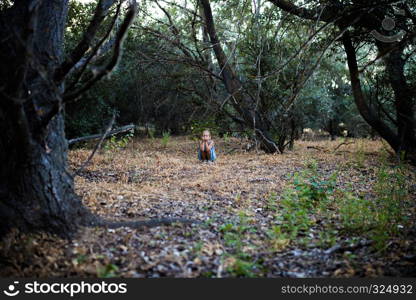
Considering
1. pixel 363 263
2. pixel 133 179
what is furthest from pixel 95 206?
pixel 363 263

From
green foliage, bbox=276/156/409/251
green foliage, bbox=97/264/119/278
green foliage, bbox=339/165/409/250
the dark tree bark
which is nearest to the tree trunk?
green foliage, bbox=276/156/409/251

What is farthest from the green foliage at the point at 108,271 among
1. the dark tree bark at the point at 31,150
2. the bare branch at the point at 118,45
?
the bare branch at the point at 118,45

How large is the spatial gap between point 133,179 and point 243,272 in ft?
12.0

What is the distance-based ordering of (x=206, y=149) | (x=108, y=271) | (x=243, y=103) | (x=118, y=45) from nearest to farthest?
1. (x=118, y=45)
2. (x=108, y=271)
3. (x=206, y=149)
4. (x=243, y=103)

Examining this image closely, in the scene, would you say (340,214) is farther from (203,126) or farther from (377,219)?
(203,126)

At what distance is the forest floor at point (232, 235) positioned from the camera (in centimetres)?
257

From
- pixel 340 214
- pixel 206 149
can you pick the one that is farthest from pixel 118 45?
pixel 206 149

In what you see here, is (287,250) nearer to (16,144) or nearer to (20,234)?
(20,234)

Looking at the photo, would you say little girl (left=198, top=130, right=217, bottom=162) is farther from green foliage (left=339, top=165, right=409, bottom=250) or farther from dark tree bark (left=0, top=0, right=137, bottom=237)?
dark tree bark (left=0, top=0, right=137, bottom=237)

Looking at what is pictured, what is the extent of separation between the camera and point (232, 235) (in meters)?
3.14

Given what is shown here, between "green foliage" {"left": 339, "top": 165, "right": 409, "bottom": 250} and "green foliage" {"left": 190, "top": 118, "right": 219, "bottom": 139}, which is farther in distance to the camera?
"green foliage" {"left": 190, "top": 118, "right": 219, "bottom": 139}

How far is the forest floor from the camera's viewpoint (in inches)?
101

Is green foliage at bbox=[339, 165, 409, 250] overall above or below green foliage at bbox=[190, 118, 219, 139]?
below

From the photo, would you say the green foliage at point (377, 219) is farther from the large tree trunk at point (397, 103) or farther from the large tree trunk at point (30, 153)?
the large tree trunk at point (397, 103)
